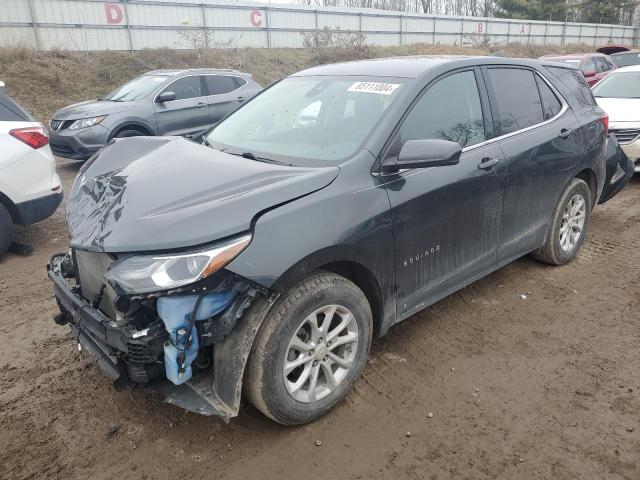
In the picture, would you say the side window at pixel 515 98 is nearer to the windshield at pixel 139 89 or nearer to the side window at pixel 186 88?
the side window at pixel 186 88

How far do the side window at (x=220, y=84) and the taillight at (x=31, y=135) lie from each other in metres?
5.28

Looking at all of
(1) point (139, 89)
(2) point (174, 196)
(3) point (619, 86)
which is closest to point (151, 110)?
(1) point (139, 89)

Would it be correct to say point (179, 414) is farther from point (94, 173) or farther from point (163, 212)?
point (94, 173)

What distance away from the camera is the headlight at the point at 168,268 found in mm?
2156

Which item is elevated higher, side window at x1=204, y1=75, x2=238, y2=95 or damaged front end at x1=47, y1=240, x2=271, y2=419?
side window at x1=204, y1=75, x2=238, y2=95

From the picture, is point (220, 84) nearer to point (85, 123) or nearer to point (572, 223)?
point (85, 123)

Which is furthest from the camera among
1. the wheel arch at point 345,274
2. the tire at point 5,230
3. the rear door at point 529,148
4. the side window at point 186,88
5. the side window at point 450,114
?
the side window at point 186,88

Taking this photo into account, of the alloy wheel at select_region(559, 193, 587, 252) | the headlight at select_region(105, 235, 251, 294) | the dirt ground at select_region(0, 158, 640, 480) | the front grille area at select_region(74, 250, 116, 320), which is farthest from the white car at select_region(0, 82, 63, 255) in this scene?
the alloy wheel at select_region(559, 193, 587, 252)

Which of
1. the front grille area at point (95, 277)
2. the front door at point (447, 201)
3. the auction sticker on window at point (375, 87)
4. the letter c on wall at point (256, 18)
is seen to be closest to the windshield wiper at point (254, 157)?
the front door at point (447, 201)

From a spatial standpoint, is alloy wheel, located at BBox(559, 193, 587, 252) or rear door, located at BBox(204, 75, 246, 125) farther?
rear door, located at BBox(204, 75, 246, 125)

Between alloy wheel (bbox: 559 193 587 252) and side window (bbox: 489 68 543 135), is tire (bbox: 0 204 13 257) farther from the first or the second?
alloy wheel (bbox: 559 193 587 252)

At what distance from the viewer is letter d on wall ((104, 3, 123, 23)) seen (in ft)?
59.2

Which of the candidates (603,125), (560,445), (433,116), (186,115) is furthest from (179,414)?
(186,115)

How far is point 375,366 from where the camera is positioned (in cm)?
317
